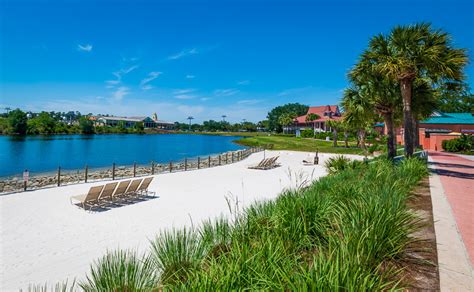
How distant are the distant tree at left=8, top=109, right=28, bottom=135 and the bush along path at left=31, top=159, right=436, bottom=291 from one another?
112540 mm

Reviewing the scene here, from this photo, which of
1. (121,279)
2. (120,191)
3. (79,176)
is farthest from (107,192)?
(79,176)

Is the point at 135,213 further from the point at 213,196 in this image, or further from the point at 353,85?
the point at 353,85

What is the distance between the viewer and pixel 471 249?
4.20 metres

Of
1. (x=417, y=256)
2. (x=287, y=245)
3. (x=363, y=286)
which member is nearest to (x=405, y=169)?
(x=417, y=256)

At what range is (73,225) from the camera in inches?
322

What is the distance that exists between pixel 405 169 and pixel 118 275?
9853 mm

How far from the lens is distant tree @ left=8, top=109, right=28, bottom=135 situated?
9019 cm

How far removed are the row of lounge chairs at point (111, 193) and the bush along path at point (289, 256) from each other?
23.2 feet

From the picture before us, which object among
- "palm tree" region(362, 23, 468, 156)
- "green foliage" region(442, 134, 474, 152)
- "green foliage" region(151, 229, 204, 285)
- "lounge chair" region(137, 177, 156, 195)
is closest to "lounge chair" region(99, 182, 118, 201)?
"lounge chair" region(137, 177, 156, 195)

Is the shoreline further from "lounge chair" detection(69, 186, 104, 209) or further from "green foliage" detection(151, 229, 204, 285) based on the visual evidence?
"green foliage" detection(151, 229, 204, 285)

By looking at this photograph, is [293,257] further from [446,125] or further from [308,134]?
[308,134]

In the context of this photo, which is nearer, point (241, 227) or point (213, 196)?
point (241, 227)

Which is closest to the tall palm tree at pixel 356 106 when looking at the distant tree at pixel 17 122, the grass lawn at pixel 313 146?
the grass lawn at pixel 313 146

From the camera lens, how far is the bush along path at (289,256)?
2.48m
